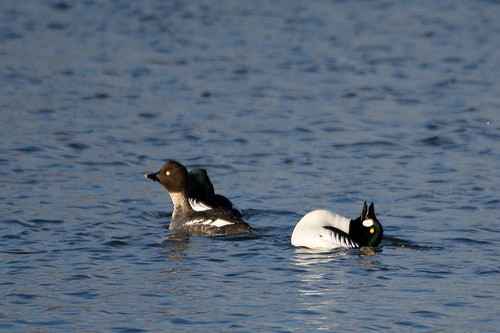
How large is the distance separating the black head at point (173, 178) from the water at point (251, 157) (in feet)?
1.41

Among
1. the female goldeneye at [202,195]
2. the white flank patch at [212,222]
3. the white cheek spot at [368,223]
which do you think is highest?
the female goldeneye at [202,195]

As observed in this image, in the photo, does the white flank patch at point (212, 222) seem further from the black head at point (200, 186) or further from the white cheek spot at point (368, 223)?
the white cheek spot at point (368, 223)

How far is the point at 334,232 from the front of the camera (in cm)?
1284

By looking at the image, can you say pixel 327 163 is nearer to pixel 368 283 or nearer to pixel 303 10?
pixel 368 283

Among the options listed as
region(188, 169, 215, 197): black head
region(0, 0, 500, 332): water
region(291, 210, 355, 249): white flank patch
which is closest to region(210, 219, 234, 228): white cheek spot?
region(0, 0, 500, 332): water

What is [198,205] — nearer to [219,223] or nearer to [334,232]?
[219,223]

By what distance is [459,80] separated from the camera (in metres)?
23.6

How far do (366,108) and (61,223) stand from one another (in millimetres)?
8662

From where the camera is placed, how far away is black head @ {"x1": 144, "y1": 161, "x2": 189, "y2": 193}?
1491cm

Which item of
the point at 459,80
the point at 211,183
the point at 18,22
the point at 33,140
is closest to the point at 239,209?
the point at 211,183

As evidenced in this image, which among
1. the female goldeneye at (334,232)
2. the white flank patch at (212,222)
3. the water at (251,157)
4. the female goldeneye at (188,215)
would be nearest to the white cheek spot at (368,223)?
the female goldeneye at (334,232)

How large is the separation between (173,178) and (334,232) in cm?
285

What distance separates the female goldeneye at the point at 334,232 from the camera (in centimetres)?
1277

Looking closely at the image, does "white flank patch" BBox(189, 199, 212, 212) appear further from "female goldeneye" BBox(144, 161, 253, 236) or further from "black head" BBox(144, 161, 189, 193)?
"black head" BBox(144, 161, 189, 193)
